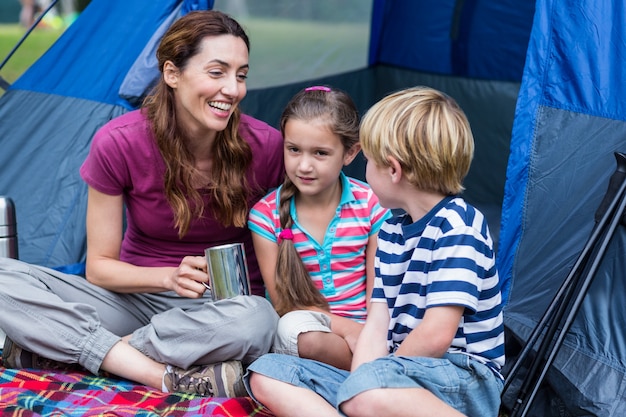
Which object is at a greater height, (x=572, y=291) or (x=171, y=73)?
(x=171, y=73)

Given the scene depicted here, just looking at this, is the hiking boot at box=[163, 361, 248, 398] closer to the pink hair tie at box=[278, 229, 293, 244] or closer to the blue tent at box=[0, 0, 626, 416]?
the pink hair tie at box=[278, 229, 293, 244]

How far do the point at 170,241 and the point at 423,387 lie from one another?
0.98m

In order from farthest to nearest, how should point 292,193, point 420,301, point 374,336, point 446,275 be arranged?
point 292,193
point 374,336
point 420,301
point 446,275

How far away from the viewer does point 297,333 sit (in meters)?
2.37

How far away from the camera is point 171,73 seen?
2.52 meters

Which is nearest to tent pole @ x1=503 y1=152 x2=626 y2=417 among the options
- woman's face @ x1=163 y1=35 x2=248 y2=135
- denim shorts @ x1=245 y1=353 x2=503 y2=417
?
denim shorts @ x1=245 y1=353 x2=503 y2=417

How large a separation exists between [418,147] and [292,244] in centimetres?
63


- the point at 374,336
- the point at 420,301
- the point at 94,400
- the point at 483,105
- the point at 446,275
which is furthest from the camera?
the point at 483,105

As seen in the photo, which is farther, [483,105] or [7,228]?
[483,105]

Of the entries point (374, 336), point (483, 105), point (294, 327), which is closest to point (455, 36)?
point (483, 105)

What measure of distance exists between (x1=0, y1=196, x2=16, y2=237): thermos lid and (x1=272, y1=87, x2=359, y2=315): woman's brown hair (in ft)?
2.90

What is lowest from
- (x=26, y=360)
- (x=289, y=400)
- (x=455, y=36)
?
(x=26, y=360)

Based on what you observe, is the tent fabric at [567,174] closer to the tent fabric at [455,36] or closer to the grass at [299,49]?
the tent fabric at [455,36]

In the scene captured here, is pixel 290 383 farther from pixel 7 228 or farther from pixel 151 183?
pixel 7 228
